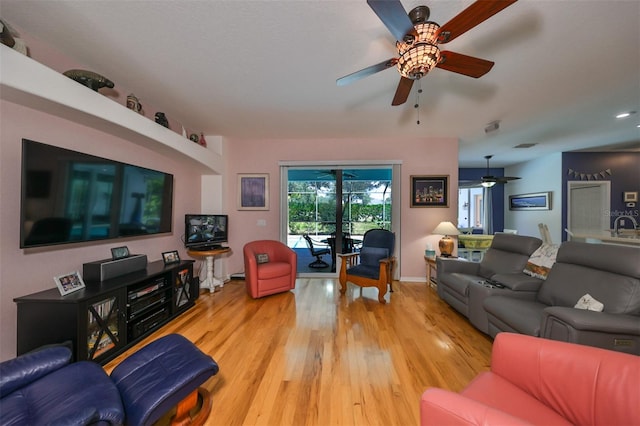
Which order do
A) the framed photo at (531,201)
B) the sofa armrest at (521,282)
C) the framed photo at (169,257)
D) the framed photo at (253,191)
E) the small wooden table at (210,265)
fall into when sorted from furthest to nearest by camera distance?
the framed photo at (531,201) < the framed photo at (253,191) < the small wooden table at (210,265) < the framed photo at (169,257) < the sofa armrest at (521,282)

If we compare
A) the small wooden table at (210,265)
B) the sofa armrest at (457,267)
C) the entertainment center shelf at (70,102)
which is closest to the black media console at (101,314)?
the small wooden table at (210,265)

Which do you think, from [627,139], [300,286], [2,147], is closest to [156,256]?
[2,147]

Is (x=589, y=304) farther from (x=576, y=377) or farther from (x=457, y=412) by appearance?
(x=457, y=412)

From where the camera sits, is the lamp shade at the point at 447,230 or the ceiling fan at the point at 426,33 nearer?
the ceiling fan at the point at 426,33

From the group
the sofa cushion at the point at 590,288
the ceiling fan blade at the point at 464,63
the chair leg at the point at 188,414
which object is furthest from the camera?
the sofa cushion at the point at 590,288

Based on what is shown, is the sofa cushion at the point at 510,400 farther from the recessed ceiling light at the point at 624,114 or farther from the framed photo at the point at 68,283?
the recessed ceiling light at the point at 624,114

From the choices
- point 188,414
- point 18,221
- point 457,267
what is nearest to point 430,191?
point 457,267

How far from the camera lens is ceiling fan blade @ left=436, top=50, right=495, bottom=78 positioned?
5.08 ft

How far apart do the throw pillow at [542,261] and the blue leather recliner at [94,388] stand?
3.08 meters

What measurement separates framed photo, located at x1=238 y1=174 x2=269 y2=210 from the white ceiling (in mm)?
1084

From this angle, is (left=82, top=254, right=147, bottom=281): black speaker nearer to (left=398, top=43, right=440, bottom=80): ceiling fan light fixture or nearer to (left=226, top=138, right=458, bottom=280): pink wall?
(left=226, top=138, right=458, bottom=280): pink wall

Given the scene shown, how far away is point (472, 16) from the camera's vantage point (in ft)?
4.17

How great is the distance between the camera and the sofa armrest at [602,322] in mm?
1452

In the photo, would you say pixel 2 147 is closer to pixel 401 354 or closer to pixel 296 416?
pixel 296 416
